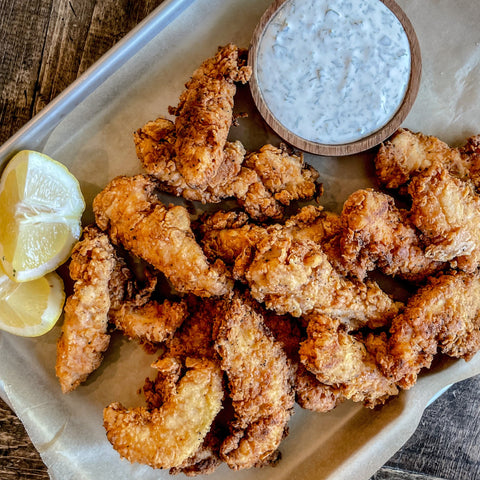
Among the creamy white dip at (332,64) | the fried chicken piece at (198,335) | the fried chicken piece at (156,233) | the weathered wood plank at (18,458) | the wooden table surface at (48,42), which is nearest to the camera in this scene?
the creamy white dip at (332,64)

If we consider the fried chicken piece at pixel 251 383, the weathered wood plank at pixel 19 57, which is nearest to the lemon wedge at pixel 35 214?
the weathered wood plank at pixel 19 57

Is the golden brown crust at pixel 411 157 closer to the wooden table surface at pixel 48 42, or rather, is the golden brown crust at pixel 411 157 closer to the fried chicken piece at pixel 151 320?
the fried chicken piece at pixel 151 320

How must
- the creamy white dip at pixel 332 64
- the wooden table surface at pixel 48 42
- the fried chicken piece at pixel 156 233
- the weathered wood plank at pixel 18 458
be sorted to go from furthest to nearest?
the weathered wood plank at pixel 18 458, the wooden table surface at pixel 48 42, the fried chicken piece at pixel 156 233, the creamy white dip at pixel 332 64

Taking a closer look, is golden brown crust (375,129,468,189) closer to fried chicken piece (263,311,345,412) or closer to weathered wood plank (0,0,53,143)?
fried chicken piece (263,311,345,412)

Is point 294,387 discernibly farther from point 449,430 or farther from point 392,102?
point 392,102

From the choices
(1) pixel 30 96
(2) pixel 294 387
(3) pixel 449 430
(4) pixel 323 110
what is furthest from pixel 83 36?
(3) pixel 449 430

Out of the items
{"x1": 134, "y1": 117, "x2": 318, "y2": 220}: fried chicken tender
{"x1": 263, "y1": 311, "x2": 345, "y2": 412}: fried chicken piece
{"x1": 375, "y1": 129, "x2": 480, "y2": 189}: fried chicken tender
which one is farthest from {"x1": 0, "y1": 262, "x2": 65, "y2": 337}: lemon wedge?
{"x1": 375, "y1": 129, "x2": 480, "y2": 189}: fried chicken tender

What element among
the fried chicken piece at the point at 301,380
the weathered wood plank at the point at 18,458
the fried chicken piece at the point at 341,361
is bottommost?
the weathered wood plank at the point at 18,458
